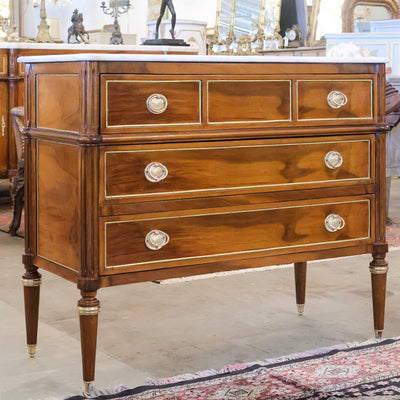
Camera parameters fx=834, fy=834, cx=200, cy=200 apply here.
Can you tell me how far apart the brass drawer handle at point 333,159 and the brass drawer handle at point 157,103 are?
0.68 metres

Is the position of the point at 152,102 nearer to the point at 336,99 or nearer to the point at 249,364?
the point at 336,99

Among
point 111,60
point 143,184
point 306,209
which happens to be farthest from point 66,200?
point 306,209

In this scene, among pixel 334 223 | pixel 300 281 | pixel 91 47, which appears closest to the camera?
pixel 334 223

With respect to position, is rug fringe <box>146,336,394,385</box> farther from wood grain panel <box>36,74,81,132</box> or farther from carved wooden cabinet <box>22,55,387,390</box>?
wood grain panel <box>36,74,81,132</box>

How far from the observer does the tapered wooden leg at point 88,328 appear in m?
2.60

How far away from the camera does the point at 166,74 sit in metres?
2.62

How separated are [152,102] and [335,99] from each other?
735mm

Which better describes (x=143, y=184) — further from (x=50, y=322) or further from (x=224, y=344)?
(x=50, y=322)

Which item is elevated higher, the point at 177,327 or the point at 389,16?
the point at 389,16

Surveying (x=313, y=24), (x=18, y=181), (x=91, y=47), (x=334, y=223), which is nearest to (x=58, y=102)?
(x=334, y=223)

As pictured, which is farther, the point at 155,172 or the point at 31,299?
the point at 31,299

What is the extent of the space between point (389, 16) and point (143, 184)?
36.7 feet

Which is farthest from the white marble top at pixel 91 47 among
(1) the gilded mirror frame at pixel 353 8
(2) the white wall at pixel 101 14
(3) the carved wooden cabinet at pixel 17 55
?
(2) the white wall at pixel 101 14

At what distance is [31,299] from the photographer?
3012 mm
